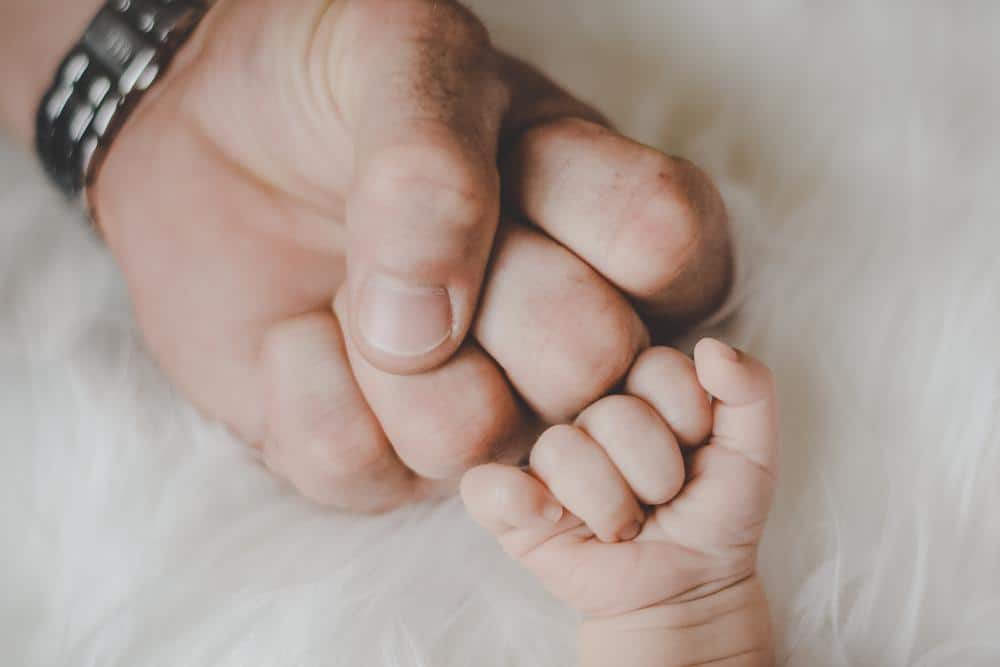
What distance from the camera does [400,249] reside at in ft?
1.31

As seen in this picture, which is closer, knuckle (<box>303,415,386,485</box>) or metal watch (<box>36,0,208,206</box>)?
knuckle (<box>303,415,386,485</box>)

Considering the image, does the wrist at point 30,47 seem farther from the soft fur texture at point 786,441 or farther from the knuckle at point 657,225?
the knuckle at point 657,225

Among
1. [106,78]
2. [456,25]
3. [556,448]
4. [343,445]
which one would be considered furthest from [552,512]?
[106,78]

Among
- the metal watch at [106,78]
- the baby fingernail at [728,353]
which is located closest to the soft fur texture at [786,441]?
the metal watch at [106,78]

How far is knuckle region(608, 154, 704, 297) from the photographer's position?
1.42 feet

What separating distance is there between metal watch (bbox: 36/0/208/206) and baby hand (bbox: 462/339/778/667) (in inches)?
16.2

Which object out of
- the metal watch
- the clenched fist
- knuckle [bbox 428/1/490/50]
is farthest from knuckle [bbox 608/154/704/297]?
the metal watch

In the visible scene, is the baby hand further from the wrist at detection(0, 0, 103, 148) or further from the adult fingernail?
the wrist at detection(0, 0, 103, 148)

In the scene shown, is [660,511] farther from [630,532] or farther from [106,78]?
[106,78]

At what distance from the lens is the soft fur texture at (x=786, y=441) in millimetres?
475

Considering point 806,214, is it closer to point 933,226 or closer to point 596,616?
point 933,226

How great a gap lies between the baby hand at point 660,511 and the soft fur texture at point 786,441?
0.20ft

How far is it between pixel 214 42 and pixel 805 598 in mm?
496

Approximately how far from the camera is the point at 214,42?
604 millimetres
